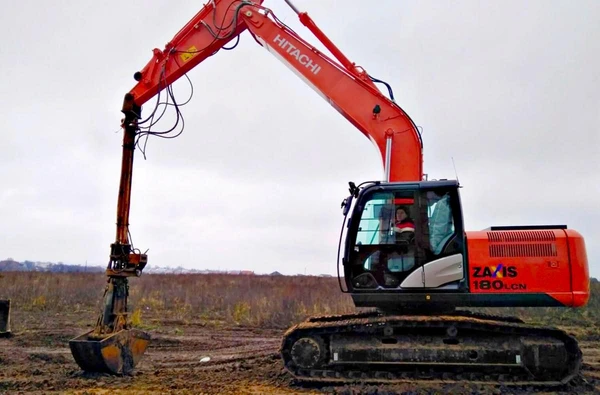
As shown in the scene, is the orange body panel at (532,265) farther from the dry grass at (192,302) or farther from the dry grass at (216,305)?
the dry grass at (192,302)

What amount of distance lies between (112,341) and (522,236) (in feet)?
18.5

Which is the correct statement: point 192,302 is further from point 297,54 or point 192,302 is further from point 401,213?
point 401,213

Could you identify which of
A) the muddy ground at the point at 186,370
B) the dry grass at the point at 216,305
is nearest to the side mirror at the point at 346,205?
the muddy ground at the point at 186,370

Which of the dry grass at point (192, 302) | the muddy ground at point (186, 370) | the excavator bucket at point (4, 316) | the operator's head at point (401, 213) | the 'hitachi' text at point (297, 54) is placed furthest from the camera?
the dry grass at point (192, 302)

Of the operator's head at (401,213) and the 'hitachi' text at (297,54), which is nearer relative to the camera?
the operator's head at (401,213)

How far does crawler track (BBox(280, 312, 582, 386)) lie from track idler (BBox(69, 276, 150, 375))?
7.46 feet

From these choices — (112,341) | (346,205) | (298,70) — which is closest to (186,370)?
(112,341)

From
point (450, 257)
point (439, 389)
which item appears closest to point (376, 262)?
point (450, 257)

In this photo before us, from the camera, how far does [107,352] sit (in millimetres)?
6613

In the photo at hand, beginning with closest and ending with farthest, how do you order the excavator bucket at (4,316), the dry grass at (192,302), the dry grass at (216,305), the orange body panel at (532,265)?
the orange body panel at (532,265) < the excavator bucket at (4,316) < the dry grass at (216,305) < the dry grass at (192,302)

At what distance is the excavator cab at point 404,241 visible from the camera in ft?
21.3

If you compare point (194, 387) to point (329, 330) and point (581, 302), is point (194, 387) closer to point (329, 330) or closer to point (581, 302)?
point (329, 330)

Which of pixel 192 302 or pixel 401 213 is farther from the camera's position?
pixel 192 302

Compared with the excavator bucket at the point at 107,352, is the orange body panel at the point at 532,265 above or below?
above
